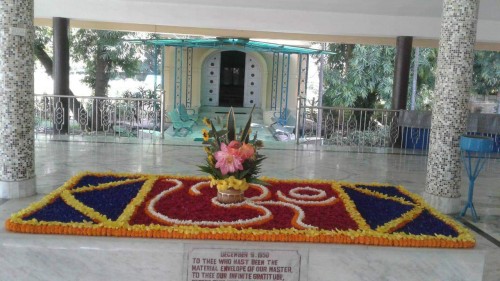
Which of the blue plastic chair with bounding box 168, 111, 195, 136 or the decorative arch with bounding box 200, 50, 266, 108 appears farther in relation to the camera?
the decorative arch with bounding box 200, 50, 266, 108

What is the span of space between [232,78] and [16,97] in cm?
1236

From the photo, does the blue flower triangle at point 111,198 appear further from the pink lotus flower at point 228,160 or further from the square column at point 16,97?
the square column at point 16,97

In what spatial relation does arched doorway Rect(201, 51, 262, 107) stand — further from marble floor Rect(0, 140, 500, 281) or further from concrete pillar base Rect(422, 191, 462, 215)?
concrete pillar base Rect(422, 191, 462, 215)

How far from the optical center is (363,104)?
16375 millimetres

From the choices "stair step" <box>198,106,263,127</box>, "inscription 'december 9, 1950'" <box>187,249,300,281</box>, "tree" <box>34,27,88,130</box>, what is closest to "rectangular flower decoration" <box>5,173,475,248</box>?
"inscription 'december 9, 1950'" <box>187,249,300,281</box>

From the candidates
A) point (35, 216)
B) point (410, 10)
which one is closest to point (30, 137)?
point (35, 216)

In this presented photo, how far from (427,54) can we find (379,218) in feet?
44.5

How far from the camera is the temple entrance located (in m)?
16.1

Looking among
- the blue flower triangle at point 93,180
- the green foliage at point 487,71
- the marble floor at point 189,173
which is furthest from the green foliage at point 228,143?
the green foliage at point 487,71

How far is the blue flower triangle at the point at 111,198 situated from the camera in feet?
11.4

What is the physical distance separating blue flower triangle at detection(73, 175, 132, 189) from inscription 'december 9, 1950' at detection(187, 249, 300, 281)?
67.3 inches

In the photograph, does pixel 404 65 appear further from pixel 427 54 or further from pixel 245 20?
pixel 427 54

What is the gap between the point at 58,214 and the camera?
3318 millimetres

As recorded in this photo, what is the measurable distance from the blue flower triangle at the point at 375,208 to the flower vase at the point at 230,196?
942 millimetres
